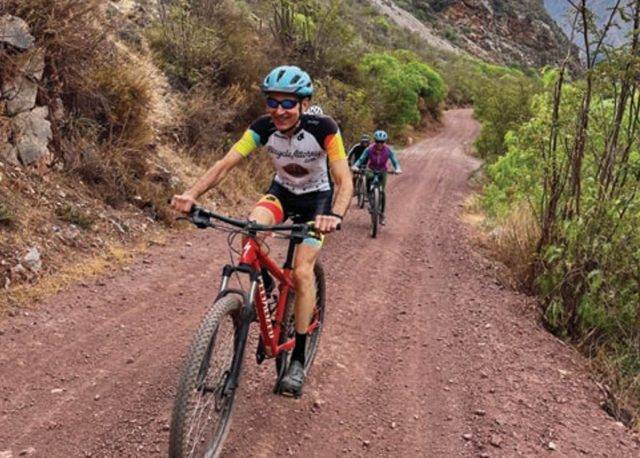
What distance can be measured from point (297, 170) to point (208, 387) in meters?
1.97

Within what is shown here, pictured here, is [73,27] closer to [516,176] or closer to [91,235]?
[91,235]

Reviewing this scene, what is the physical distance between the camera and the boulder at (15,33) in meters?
7.73

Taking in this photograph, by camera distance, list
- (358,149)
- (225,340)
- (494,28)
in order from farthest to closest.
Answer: (494,28), (358,149), (225,340)

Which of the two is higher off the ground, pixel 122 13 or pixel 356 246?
pixel 122 13

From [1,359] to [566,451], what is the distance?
→ 4545 mm

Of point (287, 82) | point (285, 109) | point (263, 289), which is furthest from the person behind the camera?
point (285, 109)

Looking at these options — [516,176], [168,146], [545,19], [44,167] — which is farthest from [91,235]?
[545,19]

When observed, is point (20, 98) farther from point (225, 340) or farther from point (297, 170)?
point (225, 340)

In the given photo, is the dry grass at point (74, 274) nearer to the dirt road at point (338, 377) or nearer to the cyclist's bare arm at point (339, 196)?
the dirt road at point (338, 377)

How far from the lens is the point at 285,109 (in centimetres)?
427

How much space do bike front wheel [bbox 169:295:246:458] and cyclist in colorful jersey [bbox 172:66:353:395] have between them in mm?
771

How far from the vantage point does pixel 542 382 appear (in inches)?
221

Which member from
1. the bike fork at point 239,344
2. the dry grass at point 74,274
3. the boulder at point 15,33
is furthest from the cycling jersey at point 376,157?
the bike fork at point 239,344

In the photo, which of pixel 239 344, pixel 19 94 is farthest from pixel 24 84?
pixel 239 344
